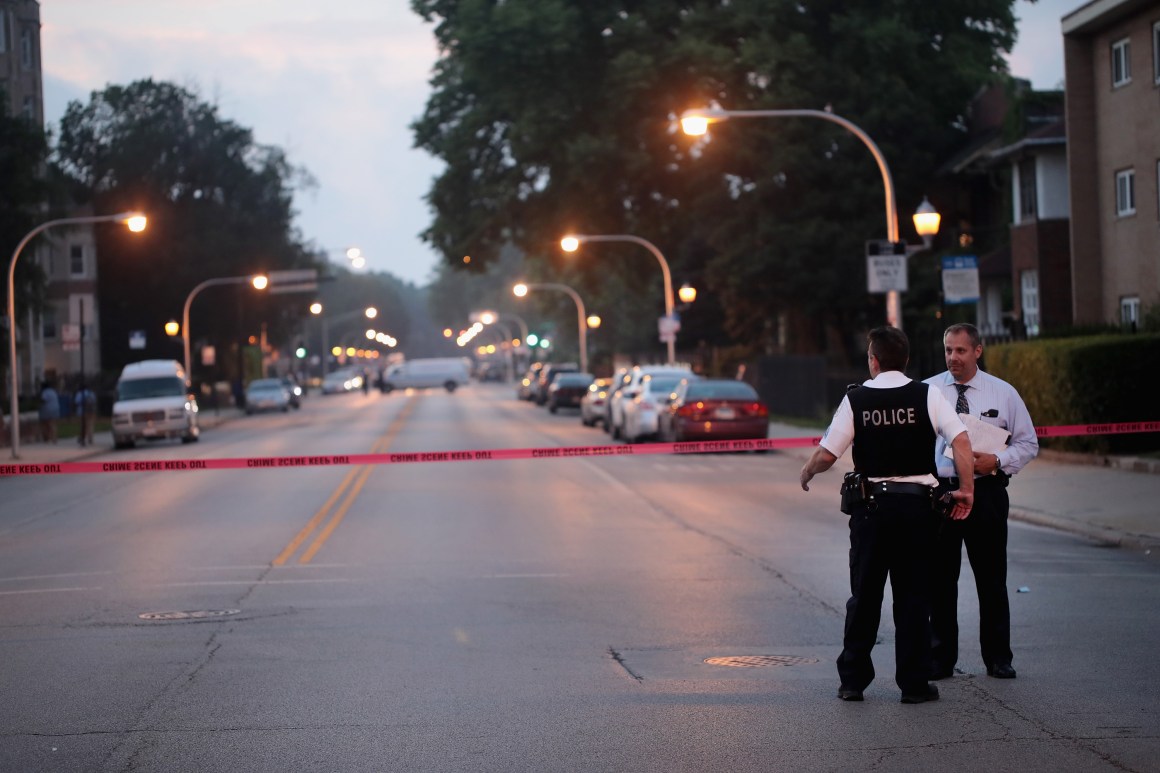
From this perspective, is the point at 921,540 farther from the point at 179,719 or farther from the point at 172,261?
the point at 172,261

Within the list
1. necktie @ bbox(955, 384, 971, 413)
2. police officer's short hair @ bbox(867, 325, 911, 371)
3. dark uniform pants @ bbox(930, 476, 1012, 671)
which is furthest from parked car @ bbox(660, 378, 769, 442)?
police officer's short hair @ bbox(867, 325, 911, 371)

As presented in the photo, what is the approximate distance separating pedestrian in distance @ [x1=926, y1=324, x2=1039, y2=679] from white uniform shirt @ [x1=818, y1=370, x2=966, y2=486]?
70 cm

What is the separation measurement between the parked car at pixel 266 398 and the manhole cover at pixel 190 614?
58667 millimetres

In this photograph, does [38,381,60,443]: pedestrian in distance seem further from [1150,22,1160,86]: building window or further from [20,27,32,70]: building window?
[20,27,32,70]: building window

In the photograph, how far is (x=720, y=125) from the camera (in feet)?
152

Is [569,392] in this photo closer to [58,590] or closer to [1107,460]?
[1107,460]

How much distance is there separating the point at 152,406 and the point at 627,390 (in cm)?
1247

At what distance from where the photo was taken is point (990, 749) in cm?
690

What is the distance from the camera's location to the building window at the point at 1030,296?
128ft

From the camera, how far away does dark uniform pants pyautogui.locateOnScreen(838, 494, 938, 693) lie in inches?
305

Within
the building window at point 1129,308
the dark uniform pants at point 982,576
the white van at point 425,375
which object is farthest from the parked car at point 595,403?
the white van at point 425,375

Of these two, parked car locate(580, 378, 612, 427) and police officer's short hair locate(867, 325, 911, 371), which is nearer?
police officer's short hair locate(867, 325, 911, 371)

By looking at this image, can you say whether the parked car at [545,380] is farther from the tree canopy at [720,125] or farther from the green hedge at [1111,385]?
the green hedge at [1111,385]

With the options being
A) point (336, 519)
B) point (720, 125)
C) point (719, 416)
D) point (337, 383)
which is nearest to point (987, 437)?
point (336, 519)
